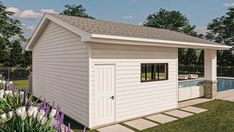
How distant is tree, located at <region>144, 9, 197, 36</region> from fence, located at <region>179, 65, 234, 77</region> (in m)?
20.8

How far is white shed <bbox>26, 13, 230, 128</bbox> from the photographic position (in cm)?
729

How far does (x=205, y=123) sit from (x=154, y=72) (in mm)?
2941

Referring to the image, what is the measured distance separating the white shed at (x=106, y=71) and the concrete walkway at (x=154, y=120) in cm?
32

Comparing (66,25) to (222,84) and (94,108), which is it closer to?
(94,108)

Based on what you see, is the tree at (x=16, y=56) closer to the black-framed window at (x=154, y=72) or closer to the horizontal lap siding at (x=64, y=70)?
the horizontal lap siding at (x=64, y=70)

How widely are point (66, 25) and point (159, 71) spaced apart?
4.62 meters

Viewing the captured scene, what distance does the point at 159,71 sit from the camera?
9.69m

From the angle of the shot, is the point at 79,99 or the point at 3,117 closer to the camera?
the point at 3,117

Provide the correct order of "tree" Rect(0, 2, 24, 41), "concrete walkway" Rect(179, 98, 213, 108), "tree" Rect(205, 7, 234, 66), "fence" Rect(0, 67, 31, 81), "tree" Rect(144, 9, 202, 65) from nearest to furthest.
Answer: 1. "concrete walkway" Rect(179, 98, 213, 108)
2. "fence" Rect(0, 67, 31, 81)
3. "tree" Rect(0, 2, 24, 41)
4. "tree" Rect(205, 7, 234, 66)
5. "tree" Rect(144, 9, 202, 65)

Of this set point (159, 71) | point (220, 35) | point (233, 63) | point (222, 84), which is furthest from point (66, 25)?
point (220, 35)

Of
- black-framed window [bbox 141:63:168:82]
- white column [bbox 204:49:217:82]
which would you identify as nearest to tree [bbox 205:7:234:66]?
white column [bbox 204:49:217:82]

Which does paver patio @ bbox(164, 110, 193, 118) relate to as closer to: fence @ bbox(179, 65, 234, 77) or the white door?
the white door

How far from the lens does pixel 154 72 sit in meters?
9.46

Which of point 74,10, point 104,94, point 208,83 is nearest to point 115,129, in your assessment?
point 104,94
